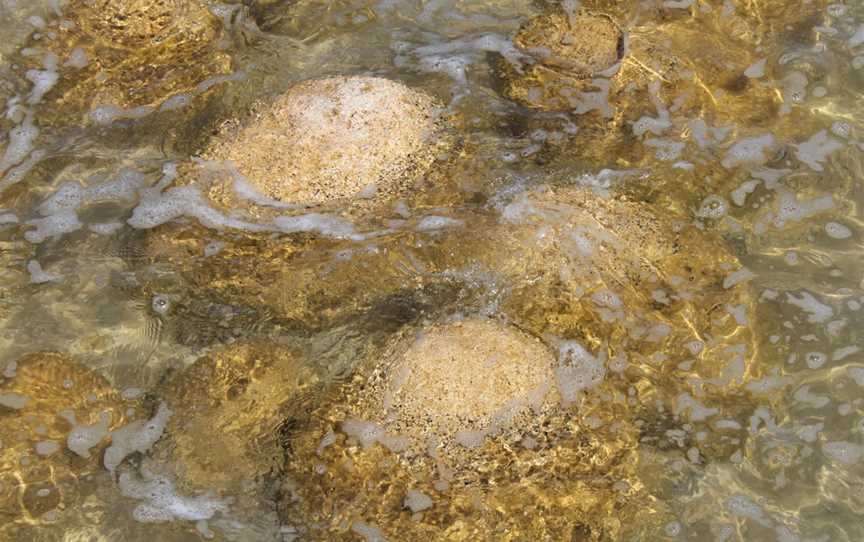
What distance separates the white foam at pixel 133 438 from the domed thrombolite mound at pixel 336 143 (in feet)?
3.33

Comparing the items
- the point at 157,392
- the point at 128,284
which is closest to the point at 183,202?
the point at 128,284

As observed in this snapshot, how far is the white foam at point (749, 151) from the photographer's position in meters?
3.40

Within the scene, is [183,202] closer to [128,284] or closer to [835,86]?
[128,284]

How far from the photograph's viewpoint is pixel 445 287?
10.1 feet

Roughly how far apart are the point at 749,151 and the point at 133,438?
2.69 m

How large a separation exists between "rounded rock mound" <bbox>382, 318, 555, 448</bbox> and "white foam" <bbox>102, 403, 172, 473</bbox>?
777mm

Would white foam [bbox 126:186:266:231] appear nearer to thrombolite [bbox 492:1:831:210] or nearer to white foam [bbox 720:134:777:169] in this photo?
thrombolite [bbox 492:1:831:210]

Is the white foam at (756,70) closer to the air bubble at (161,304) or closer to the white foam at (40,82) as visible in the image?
the air bubble at (161,304)

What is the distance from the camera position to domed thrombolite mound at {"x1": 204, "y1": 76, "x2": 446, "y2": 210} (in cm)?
330

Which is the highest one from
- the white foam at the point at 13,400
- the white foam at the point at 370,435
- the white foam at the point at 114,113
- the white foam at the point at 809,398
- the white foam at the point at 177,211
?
the white foam at the point at 114,113

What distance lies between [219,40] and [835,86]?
2895mm

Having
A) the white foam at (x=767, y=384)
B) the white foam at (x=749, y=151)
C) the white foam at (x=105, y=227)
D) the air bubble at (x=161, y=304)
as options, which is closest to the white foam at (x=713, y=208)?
the white foam at (x=749, y=151)

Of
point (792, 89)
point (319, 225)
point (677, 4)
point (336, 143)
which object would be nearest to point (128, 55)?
point (336, 143)

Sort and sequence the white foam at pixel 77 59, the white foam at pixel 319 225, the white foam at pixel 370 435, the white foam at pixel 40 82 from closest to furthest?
the white foam at pixel 370 435, the white foam at pixel 319 225, the white foam at pixel 40 82, the white foam at pixel 77 59
